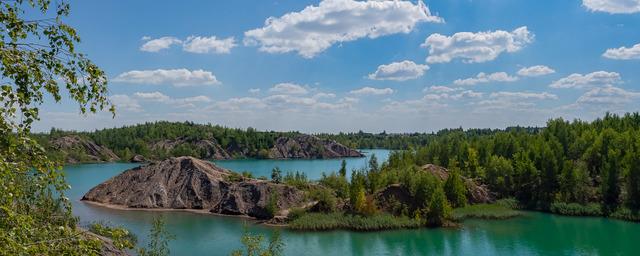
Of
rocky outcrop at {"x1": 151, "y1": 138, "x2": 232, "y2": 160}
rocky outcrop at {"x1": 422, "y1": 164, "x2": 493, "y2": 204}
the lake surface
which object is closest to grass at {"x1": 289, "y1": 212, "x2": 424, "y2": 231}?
the lake surface

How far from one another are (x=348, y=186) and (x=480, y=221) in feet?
48.0

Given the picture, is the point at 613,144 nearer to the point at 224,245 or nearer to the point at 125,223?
the point at 224,245

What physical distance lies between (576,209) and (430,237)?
24008mm

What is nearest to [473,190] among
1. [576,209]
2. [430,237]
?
[576,209]

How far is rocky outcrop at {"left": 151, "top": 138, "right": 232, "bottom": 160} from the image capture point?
602 ft

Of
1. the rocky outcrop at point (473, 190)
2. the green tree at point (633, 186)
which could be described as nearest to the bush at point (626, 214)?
the green tree at point (633, 186)

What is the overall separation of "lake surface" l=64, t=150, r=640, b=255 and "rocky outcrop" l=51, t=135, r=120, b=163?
106875 millimetres

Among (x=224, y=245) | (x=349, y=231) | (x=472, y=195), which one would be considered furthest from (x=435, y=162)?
(x=224, y=245)

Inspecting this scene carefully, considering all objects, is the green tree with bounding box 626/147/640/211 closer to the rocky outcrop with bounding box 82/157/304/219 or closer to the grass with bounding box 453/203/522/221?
the grass with bounding box 453/203/522/221

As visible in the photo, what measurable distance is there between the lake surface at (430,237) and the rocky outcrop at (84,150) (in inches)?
4208

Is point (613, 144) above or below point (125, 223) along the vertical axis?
above

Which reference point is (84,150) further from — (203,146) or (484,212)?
(484,212)

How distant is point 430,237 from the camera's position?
47.9m

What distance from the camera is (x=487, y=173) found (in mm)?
73750
